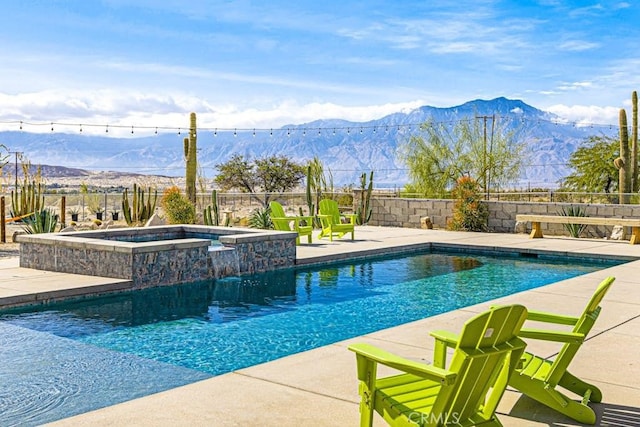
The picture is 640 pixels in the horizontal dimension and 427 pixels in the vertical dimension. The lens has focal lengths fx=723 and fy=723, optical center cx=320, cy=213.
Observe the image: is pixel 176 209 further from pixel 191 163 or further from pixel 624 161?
pixel 624 161

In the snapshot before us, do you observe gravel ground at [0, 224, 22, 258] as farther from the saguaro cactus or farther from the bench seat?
the saguaro cactus

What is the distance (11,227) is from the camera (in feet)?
57.9

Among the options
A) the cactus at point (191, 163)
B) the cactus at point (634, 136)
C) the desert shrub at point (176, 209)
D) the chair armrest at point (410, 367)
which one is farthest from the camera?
the cactus at point (634, 136)

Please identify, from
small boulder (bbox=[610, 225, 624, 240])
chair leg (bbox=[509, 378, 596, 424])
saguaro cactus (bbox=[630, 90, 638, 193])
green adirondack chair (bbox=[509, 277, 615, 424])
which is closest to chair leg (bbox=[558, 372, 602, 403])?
green adirondack chair (bbox=[509, 277, 615, 424])

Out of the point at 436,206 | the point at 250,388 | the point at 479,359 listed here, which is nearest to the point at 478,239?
the point at 436,206

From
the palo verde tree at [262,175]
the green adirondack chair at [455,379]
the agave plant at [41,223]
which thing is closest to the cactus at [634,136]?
the agave plant at [41,223]

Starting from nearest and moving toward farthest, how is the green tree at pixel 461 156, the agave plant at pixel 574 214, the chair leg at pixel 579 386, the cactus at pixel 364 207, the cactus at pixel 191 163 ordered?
the chair leg at pixel 579 386, the agave plant at pixel 574 214, the cactus at pixel 364 207, the cactus at pixel 191 163, the green tree at pixel 461 156

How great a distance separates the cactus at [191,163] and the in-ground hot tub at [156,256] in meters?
7.28

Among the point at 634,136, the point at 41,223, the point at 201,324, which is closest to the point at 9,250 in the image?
the point at 41,223

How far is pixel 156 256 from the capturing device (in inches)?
346

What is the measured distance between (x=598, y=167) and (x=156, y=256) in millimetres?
25096

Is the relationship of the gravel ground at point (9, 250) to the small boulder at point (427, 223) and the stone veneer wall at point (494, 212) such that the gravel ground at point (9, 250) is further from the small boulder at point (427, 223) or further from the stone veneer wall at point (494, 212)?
the small boulder at point (427, 223)

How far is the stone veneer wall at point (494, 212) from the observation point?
Result: 14.9 m

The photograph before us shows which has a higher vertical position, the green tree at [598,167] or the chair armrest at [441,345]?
the green tree at [598,167]
